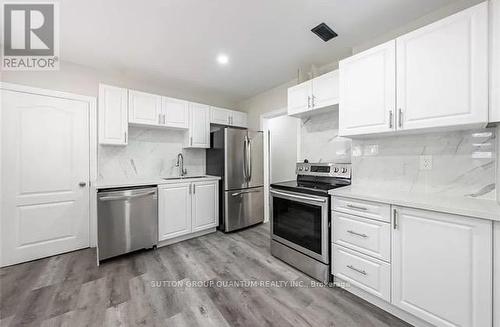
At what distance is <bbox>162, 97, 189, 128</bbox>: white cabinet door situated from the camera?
310cm

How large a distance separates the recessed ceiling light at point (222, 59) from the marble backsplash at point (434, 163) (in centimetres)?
196

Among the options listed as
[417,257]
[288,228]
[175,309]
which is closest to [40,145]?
[175,309]

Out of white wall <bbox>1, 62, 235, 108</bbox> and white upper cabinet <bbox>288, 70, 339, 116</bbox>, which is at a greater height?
white wall <bbox>1, 62, 235, 108</bbox>

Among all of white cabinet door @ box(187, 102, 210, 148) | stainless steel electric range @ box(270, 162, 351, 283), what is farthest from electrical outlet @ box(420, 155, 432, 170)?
white cabinet door @ box(187, 102, 210, 148)

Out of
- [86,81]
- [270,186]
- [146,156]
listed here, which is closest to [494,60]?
[270,186]

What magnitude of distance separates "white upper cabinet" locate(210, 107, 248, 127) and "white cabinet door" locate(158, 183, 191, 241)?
1.37 meters

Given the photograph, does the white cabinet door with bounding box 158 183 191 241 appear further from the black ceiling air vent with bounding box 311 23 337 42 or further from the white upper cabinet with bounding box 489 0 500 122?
the white upper cabinet with bounding box 489 0 500 122

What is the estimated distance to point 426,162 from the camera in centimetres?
177

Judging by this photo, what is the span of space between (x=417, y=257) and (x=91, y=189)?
3.72 meters

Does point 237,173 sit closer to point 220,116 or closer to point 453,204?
point 220,116

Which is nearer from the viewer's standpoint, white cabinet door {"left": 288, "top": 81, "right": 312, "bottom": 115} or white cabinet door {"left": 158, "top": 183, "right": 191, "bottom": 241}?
white cabinet door {"left": 288, "top": 81, "right": 312, "bottom": 115}

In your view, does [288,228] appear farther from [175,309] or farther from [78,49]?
[78,49]

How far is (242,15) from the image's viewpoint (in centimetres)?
182

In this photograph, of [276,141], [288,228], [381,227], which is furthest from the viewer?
[276,141]
